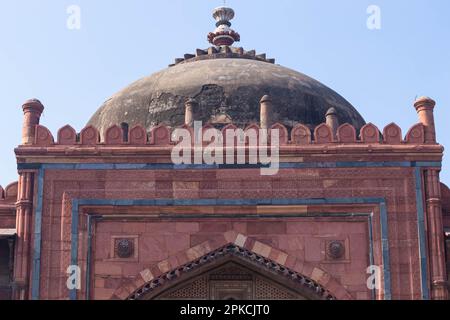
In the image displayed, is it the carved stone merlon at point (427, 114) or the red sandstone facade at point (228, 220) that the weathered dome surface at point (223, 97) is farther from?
the carved stone merlon at point (427, 114)

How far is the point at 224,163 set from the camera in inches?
484

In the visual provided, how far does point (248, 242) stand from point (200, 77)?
381cm

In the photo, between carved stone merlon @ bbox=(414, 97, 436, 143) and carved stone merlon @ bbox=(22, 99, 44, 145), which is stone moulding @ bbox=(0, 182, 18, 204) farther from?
carved stone merlon @ bbox=(414, 97, 436, 143)

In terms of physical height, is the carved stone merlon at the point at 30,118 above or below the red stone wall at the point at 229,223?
above

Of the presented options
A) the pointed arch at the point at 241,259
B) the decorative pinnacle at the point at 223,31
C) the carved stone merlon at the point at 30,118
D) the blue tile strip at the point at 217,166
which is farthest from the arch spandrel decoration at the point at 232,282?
the decorative pinnacle at the point at 223,31

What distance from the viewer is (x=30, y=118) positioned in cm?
1255

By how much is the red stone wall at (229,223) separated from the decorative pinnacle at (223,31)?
6174 millimetres

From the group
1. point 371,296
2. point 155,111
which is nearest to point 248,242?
point 371,296

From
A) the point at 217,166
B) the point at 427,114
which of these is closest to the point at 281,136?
the point at 217,166

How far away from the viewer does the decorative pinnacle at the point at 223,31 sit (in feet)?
59.3

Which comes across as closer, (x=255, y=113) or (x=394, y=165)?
(x=394, y=165)

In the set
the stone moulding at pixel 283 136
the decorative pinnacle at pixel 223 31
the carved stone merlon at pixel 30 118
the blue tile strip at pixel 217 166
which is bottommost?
the blue tile strip at pixel 217 166

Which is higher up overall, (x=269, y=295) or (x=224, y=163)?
(x=224, y=163)
